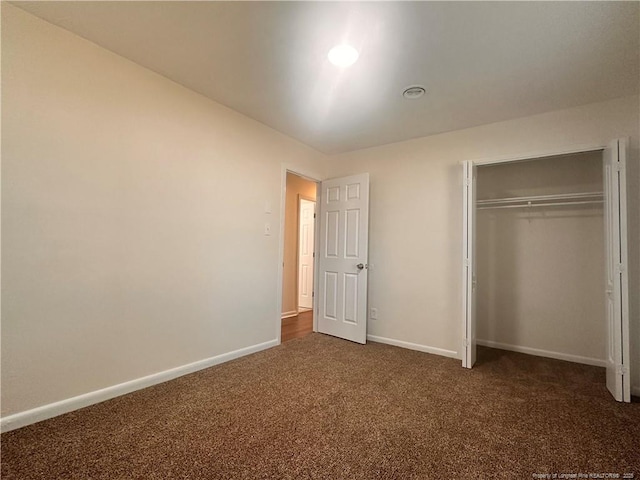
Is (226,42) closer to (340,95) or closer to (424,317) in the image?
(340,95)

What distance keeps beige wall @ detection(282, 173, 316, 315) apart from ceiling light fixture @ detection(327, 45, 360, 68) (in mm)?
2984

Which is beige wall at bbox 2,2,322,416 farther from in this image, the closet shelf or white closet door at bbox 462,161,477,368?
the closet shelf

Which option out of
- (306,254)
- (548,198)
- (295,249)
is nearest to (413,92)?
(548,198)

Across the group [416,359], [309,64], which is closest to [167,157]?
[309,64]

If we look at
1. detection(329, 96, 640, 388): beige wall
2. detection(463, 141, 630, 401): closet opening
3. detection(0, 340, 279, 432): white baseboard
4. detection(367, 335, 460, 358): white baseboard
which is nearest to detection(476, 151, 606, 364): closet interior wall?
detection(463, 141, 630, 401): closet opening

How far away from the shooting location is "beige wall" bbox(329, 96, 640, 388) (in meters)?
2.56

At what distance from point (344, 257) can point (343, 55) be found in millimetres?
2369

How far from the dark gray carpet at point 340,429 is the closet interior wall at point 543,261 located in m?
0.61

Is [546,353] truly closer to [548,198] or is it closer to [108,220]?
[548,198]

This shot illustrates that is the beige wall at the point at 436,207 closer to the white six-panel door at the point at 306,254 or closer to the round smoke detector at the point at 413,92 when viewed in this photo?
the round smoke detector at the point at 413,92

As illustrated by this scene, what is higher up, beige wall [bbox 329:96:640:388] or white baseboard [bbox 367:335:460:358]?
beige wall [bbox 329:96:640:388]

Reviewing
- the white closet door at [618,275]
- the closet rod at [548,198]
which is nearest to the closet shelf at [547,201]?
the closet rod at [548,198]

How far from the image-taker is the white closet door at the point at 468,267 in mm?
2877

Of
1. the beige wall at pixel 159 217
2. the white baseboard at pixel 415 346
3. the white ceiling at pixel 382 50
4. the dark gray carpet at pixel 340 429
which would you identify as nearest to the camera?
the dark gray carpet at pixel 340 429
